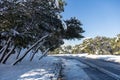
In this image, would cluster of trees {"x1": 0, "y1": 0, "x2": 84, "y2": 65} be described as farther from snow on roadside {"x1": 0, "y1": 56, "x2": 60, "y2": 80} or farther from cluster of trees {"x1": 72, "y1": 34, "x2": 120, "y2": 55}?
cluster of trees {"x1": 72, "y1": 34, "x2": 120, "y2": 55}

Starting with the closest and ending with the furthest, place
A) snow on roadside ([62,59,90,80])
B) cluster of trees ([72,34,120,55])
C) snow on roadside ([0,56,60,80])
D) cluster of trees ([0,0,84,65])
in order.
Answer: snow on roadside ([0,56,60,80]) < snow on roadside ([62,59,90,80]) < cluster of trees ([0,0,84,65]) < cluster of trees ([72,34,120,55])

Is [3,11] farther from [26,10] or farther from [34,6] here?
[34,6]

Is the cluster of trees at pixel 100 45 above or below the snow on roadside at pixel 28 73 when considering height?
above

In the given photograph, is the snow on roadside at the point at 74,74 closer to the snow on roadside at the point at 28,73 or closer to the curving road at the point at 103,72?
the curving road at the point at 103,72

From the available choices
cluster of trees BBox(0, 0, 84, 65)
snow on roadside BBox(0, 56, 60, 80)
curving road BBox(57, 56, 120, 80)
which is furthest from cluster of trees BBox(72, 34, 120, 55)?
snow on roadside BBox(0, 56, 60, 80)

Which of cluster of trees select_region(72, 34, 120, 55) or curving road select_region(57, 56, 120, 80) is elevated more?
cluster of trees select_region(72, 34, 120, 55)

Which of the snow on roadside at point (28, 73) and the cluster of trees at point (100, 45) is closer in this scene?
the snow on roadside at point (28, 73)

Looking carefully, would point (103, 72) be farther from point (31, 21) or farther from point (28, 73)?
point (31, 21)

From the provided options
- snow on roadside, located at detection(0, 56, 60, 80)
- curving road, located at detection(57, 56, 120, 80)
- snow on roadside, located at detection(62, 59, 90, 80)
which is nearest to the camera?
snow on roadside, located at detection(0, 56, 60, 80)

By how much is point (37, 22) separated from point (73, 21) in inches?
160

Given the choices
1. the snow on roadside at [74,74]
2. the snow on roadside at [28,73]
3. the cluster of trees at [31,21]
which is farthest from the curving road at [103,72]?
the cluster of trees at [31,21]

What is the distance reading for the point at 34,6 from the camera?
2275 cm

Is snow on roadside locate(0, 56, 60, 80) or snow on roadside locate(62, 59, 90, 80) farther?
snow on roadside locate(62, 59, 90, 80)

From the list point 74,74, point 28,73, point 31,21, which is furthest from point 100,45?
point 28,73
